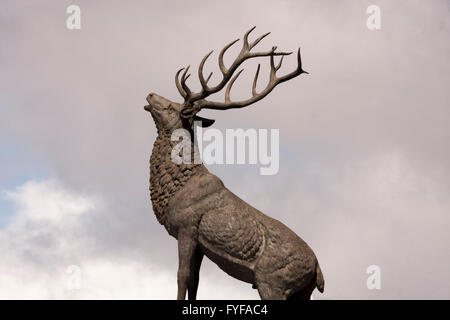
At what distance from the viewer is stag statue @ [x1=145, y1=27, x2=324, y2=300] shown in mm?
7324

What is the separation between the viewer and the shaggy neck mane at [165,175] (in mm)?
7629

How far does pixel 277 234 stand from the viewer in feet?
24.4

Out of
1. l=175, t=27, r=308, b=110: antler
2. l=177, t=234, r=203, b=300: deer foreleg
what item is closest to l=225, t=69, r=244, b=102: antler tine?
l=175, t=27, r=308, b=110: antler

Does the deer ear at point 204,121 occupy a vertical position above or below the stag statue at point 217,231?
above

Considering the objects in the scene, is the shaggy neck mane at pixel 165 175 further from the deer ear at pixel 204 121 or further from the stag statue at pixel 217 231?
the deer ear at pixel 204 121

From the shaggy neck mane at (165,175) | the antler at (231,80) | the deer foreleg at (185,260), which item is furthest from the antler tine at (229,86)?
A: the deer foreleg at (185,260)

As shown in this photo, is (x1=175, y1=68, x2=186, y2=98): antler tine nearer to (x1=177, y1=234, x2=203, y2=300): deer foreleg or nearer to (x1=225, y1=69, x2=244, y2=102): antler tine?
(x1=225, y1=69, x2=244, y2=102): antler tine

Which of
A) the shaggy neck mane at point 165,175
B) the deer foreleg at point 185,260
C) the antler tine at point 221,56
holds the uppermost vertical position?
the antler tine at point 221,56

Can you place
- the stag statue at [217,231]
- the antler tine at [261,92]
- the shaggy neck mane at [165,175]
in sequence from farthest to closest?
the antler tine at [261,92], the shaggy neck mane at [165,175], the stag statue at [217,231]
